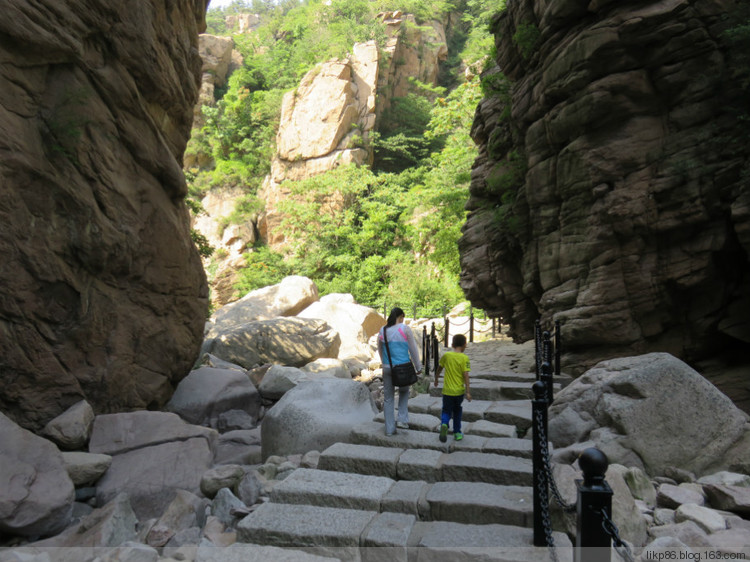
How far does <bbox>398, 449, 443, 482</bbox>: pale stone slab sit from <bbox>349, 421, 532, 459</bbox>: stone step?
34 centimetres

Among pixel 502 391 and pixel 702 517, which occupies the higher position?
pixel 502 391

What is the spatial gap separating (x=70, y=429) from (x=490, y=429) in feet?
17.4

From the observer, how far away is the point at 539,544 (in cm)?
355

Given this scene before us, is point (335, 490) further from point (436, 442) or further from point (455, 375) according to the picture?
point (455, 375)

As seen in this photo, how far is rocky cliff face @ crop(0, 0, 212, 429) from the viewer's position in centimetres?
616

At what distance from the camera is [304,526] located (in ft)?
13.3

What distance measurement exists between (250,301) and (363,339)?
16.2 feet

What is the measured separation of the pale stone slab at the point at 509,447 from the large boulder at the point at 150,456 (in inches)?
134

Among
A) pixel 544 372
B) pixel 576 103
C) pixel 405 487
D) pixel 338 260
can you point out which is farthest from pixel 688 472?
pixel 338 260

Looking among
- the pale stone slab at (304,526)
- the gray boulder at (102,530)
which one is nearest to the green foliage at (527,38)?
the pale stone slab at (304,526)

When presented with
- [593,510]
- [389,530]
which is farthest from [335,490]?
[593,510]

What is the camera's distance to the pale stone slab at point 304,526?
12.8ft

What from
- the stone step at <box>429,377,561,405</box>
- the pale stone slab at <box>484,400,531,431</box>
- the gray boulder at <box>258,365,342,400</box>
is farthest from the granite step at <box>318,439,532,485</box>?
the gray boulder at <box>258,365,342,400</box>

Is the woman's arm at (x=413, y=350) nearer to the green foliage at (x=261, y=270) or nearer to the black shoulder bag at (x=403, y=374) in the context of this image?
the black shoulder bag at (x=403, y=374)
